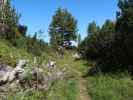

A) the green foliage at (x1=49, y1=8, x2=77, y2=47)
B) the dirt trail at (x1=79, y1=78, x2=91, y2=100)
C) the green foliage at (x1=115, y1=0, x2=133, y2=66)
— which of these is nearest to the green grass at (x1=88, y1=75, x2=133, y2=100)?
the dirt trail at (x1=79, y1=78, x2=91, y2=100)

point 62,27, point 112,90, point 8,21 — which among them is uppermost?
point 62,27

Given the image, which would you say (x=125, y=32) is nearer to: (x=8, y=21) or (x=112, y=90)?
(x=112, y=90)

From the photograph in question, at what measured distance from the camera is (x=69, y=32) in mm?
79625

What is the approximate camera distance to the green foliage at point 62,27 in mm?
77688

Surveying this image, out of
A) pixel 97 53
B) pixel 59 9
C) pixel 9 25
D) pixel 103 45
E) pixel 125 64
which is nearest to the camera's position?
pixel 125 64

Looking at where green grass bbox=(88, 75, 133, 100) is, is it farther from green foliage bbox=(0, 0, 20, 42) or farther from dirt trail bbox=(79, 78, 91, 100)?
green foliage bbox=(0, 0, 20, 42)

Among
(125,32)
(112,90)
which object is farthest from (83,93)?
(125,32)

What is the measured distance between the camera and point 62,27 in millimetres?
78375

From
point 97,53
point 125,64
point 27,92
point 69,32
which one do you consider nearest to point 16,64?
point 27,92

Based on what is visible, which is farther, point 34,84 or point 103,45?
point 103,45

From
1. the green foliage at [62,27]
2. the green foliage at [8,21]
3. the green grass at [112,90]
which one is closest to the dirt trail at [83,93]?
the green grass at [112,90]

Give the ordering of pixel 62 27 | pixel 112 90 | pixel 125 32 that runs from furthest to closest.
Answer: pixel 62 27 < pixel 125 32 < pixel 112 90

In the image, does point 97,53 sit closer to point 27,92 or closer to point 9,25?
point 9,25

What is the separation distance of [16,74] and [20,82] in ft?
1.61
